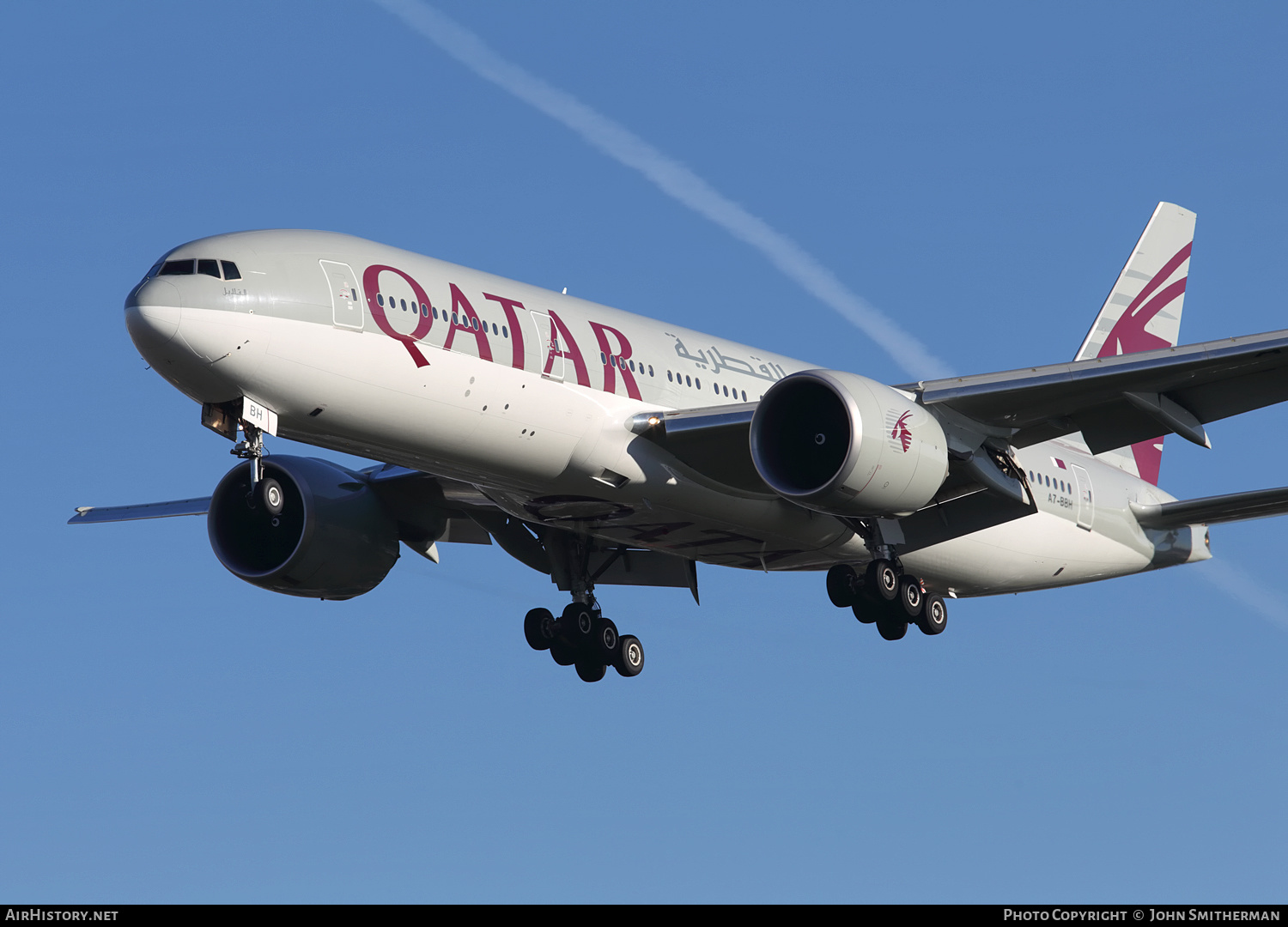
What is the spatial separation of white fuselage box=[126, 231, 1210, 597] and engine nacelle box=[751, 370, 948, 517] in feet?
6.36

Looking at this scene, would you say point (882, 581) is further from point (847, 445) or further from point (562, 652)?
point (562, 652)

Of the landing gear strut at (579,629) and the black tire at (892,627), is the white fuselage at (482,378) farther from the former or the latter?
the landing gear strut at (579,629)

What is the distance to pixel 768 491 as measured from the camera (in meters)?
28.1

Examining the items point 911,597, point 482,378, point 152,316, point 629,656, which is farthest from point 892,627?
point 152,316

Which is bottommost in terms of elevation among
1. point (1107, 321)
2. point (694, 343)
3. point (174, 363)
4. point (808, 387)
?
point (174, 363)

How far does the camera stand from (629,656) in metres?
32.0

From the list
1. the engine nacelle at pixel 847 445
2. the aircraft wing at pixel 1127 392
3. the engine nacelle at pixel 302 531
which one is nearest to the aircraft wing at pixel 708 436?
the engine nacelle at pixel 847 445

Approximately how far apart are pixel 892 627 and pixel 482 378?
31.2ft

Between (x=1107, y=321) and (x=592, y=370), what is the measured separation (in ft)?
58.2

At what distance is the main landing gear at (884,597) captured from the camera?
29.2 metres

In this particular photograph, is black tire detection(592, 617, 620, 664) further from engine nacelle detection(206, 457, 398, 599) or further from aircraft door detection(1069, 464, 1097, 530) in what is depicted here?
aircraft door detection(1069, 464, 1097, 530)

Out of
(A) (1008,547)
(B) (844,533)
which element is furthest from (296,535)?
(A) (1008,547)
